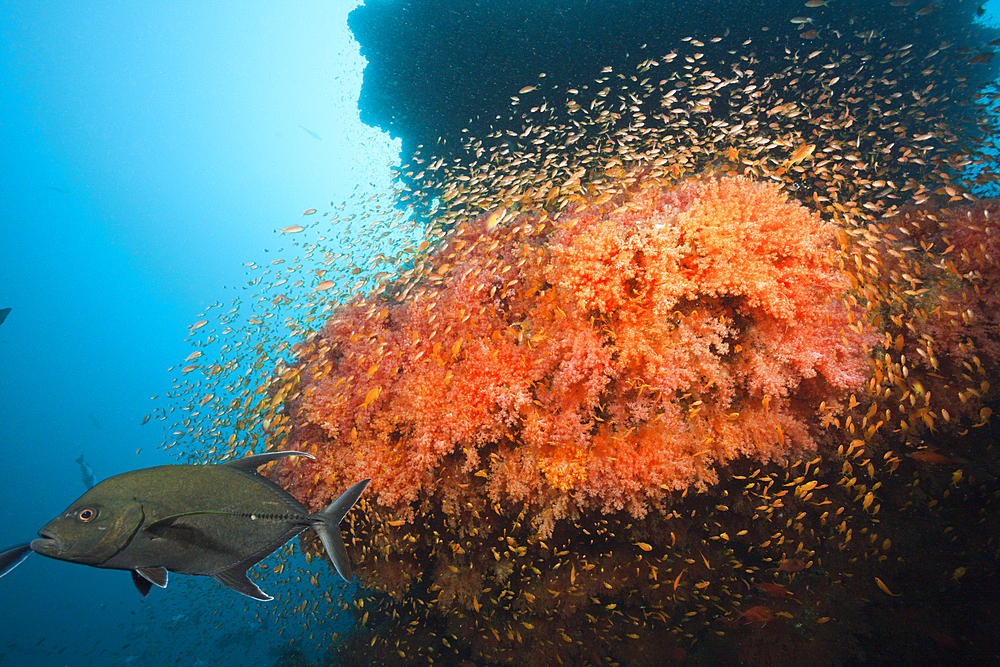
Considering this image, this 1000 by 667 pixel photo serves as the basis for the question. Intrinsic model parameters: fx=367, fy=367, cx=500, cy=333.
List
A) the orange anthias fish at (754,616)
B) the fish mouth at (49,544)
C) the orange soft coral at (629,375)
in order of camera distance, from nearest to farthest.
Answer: the fish mouth at (49,544), the orange soft coral at (629,375), the orange anthias fish at (754,616)

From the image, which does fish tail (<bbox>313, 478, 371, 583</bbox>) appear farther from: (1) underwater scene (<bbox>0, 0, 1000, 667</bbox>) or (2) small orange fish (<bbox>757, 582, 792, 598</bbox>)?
(2) small orange fish (<bbox>757, 582, 792, 598</bbox>)

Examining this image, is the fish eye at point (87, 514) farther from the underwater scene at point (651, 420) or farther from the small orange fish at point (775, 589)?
the small orange fish at point (775, 589)

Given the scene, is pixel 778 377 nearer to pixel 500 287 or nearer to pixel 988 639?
pixel 500 287

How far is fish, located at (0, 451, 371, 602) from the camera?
135 centimetres

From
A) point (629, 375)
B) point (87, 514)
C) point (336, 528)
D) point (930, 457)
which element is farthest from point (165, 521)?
point (930, 457)

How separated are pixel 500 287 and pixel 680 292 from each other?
202cm

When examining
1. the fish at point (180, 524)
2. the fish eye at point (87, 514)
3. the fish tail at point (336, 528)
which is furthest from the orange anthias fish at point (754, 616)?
the fish eye at point (87, 514)

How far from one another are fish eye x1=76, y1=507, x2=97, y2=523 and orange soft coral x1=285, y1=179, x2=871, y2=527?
258 centimetres

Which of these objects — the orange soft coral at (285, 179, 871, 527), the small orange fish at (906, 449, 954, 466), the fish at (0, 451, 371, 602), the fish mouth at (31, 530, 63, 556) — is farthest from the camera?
the small orange fish at (906, 449, 954, 466)

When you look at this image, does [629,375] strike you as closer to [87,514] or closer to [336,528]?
[336,528]

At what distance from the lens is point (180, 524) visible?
1466mm

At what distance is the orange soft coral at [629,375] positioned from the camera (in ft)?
12.2

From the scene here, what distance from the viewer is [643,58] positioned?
8531 millimetres

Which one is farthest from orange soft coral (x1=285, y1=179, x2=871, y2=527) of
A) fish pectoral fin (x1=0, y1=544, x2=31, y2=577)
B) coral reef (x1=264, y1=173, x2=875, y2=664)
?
fish pectoral fin (x1=0, y1=544, x2=31, y2=577)
